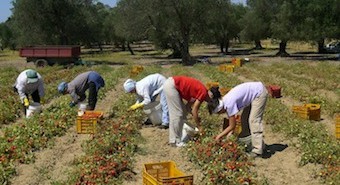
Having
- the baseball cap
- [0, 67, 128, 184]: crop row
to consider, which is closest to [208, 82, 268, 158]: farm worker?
[0, 67, 128, 184]: crop row

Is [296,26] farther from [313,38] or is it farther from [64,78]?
[64,78]

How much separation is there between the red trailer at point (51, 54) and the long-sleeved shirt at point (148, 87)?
24.5 meters

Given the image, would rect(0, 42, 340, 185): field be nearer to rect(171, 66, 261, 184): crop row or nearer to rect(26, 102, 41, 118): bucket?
rect(171, 66, 261, 184): crop row

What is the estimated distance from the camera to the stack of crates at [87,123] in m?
10.6

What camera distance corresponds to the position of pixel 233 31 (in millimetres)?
60719

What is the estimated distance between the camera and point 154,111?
11.2 m

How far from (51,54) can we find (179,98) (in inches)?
1059

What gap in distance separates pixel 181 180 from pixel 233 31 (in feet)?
184

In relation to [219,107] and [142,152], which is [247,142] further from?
[142,152]

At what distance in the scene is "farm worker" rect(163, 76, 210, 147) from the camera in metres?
8.80

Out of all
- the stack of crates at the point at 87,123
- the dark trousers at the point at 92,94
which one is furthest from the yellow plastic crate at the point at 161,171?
the dark trousers at the point at 92,94

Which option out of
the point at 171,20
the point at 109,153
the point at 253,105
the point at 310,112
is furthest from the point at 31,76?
the point at 171,20

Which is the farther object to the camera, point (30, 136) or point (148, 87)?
point (148, 87)

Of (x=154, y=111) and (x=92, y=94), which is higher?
(x=92, y=94)
